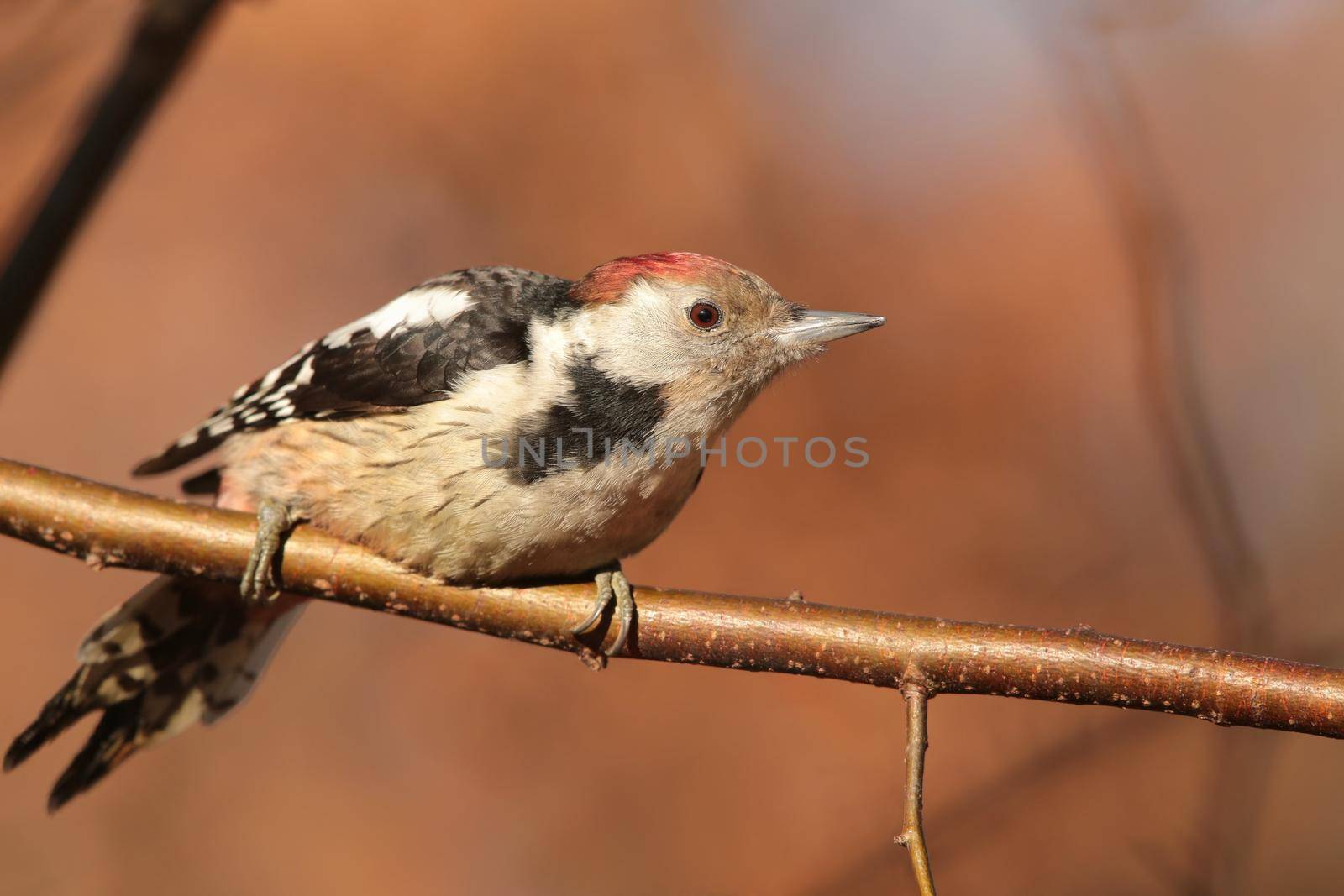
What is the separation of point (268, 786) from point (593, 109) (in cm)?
408

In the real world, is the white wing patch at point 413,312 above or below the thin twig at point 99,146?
below

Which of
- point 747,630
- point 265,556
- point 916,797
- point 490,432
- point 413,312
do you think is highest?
point 413,312

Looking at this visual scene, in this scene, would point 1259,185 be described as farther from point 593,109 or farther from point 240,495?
point 240,495

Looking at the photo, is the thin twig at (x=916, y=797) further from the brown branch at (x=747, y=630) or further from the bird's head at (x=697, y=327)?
the bird's head at (x=697, y=327)

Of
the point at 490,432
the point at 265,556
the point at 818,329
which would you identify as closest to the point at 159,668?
the point at 265,556

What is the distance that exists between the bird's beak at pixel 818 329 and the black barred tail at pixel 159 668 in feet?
6.14

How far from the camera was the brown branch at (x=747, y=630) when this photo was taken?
2318 mm

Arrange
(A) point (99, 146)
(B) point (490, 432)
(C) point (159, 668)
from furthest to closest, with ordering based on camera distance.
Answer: (C) point (159, 668)
(B) point (490, 432)
(A) point (99, 146)

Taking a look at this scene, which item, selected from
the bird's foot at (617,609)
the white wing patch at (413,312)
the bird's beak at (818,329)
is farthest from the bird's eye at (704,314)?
the bird's foot at (617,609)

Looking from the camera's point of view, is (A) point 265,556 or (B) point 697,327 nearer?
(A) point 265,556

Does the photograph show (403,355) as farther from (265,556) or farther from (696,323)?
(696,323)

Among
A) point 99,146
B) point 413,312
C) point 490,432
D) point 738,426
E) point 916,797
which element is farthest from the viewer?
point 738,426

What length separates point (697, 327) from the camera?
312 centimetres

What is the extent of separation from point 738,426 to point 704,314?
9.01 ft
